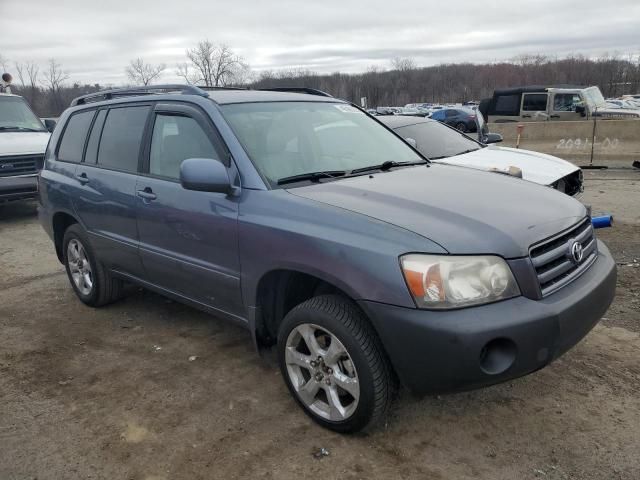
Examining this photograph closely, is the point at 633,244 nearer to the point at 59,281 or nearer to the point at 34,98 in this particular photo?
the point at 59,281

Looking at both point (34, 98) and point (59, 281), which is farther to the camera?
point (34, 98)

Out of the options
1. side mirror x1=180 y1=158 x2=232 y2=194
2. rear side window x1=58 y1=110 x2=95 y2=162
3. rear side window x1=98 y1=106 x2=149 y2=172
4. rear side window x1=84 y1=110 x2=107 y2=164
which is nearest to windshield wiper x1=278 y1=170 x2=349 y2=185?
side mirror x1=180 y1=158 x2=232 y2=194

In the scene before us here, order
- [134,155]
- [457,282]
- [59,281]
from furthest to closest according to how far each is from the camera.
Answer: [59,281], [134,155], [457,282]

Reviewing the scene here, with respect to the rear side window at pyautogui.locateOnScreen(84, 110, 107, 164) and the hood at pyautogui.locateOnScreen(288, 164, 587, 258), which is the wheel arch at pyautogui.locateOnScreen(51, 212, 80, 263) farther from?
the hood at pyautogui.locateOnScreen(288, 164, 587, 258)

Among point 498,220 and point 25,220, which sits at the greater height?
point 498,220

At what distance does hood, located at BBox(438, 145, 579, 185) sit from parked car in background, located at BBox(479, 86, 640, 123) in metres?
11.1

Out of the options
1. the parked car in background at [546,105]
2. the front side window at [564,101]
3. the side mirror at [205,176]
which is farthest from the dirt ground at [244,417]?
the front side window at [564,101]

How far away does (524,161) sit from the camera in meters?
6.76

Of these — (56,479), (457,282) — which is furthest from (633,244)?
(56,479)

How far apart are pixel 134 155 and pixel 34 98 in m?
55.9

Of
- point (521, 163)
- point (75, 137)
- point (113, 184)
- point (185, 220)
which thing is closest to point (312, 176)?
point (185, 220)

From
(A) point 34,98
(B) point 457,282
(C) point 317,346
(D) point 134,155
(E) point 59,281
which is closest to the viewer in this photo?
(B) point 457,282

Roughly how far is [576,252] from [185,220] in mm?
2279

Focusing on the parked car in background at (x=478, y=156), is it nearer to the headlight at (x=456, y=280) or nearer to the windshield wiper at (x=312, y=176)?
the windshield wiper at (x=312, y=176)
